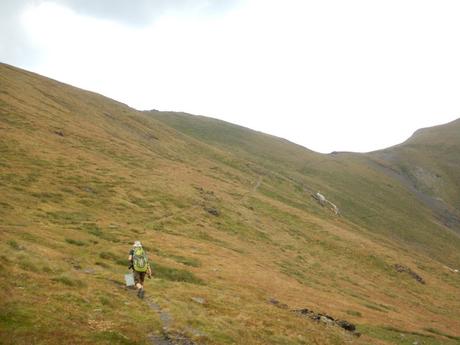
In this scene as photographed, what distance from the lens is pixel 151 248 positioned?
4900 cm

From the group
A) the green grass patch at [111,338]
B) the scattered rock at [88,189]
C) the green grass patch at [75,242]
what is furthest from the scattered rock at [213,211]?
the green grass patch at [111,338]

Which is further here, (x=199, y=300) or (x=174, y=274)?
(x=174, y=274)

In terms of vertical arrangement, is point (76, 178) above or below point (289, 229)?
above

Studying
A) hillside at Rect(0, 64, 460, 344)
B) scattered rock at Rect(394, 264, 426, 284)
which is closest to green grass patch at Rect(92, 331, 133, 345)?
hillside at Rect(0, 64, 460, 344)

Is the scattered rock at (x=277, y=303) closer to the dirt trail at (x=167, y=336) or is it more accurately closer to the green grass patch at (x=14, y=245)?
the dirt trail at (x=167, y=336)

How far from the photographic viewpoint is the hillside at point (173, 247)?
24078 mm

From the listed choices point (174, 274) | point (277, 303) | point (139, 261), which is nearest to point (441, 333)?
point (277, 303)

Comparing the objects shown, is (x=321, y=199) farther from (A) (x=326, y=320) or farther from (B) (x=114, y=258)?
(B) (x=114, y=258)

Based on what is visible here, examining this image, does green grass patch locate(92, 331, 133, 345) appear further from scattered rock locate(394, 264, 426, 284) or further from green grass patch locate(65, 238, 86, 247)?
scattered rock locate(394, 264, 426, 284)

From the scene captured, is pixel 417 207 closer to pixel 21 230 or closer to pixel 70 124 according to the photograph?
pixel 70 124

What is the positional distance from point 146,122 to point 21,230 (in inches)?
4484

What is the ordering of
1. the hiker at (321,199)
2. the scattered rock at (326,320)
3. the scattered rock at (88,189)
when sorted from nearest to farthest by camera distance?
the scattered rock at (326,320) → the scattered rock at (88,189) → the hiker at (321,199)

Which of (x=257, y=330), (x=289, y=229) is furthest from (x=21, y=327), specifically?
(x=289, y=229)

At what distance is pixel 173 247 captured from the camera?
5197cm
